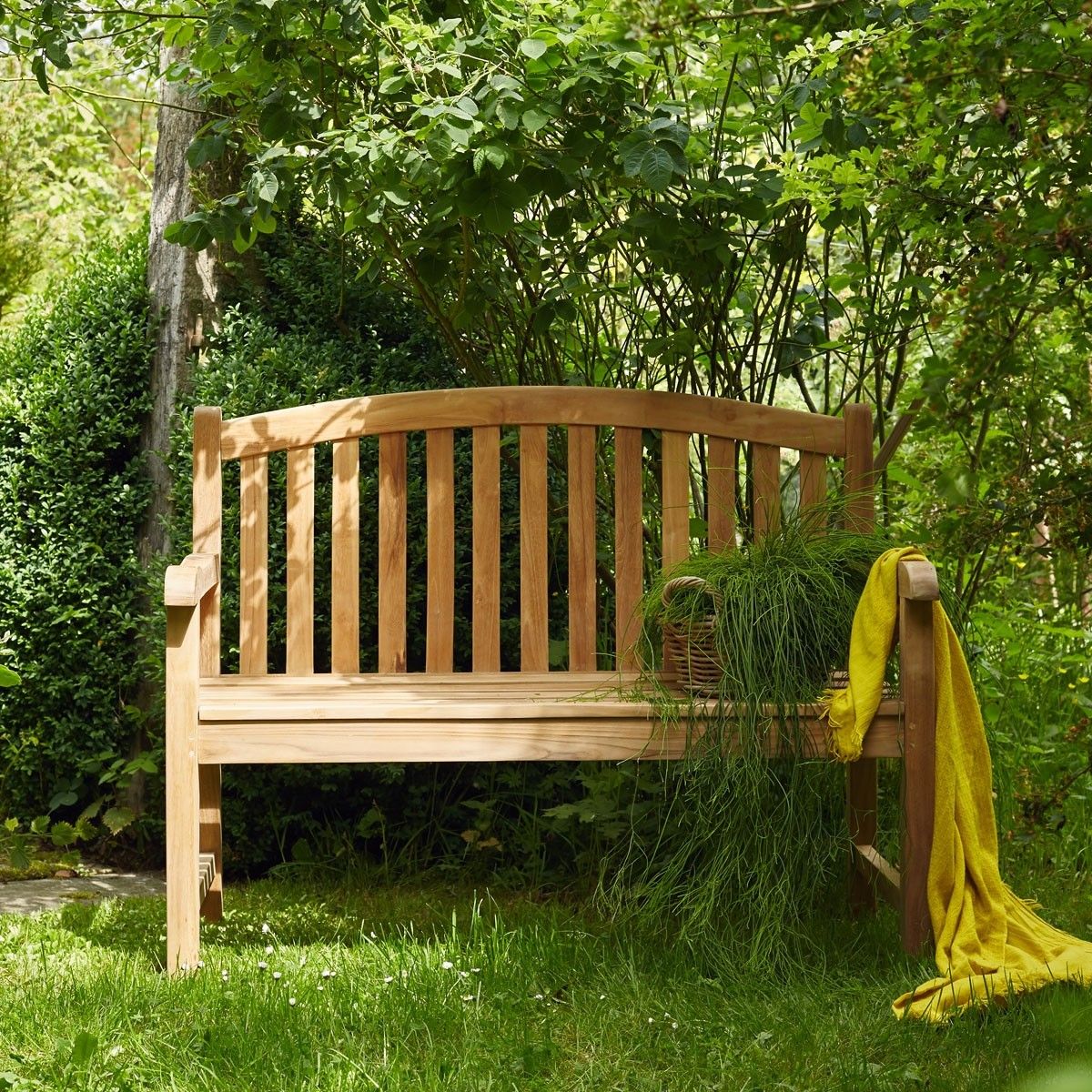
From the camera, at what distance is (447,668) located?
307 cm

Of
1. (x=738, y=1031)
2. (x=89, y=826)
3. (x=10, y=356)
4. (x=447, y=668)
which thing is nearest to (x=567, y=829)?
(x=447, y=668)

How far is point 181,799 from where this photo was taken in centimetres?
250

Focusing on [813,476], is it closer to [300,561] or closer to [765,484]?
[765,484]

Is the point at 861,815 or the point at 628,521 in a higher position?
the point at 628,521

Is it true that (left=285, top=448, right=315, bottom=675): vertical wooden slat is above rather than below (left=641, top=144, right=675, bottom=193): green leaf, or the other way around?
below

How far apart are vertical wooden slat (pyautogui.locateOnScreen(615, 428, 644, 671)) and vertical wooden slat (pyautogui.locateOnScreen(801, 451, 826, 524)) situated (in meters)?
0.42

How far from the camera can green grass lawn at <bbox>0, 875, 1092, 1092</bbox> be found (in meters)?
2.03

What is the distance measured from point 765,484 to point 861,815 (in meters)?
0.85

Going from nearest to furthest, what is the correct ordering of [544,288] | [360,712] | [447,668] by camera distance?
[360,712]
[447,668]
[544,288]

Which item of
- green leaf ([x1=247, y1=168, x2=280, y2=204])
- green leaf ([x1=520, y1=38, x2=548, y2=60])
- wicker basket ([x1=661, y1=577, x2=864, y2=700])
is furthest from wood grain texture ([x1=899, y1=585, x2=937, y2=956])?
green leaf ([x1=247, y1=168, x2=280, y2=204])

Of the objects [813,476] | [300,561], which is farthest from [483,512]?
[813,476]

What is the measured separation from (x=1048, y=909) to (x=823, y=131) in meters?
1.90

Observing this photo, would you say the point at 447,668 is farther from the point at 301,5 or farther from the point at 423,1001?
the point at 301,5

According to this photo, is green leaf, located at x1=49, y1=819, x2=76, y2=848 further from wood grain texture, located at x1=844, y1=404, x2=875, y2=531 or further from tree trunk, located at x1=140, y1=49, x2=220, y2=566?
wood grain texture, located at x1=844, y1=404, x2=875, y2=531
